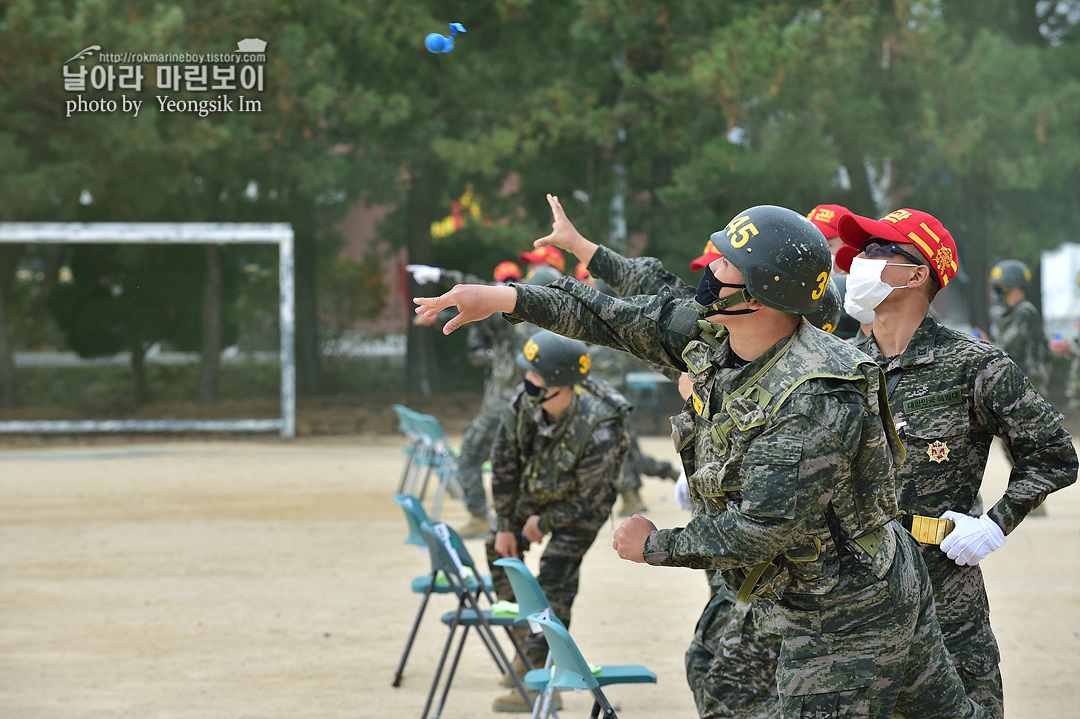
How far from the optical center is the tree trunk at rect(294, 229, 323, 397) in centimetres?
2083

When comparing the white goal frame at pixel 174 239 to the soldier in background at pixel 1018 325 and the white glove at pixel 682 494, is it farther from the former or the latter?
the white glove at pixel 682 494

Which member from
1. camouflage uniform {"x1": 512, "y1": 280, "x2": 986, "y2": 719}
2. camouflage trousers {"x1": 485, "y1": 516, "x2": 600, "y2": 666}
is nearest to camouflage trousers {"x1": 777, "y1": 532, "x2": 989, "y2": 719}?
camouflage uniform {"x1": 512, "y1": 280, "x2": 986, "y2": 719}

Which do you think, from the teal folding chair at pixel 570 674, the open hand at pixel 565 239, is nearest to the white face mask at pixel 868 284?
the open hand at pixel 565 239

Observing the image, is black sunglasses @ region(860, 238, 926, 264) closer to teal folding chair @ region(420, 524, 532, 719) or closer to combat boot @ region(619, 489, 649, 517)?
teal folding chair @ region(420, 524, 532, 719)

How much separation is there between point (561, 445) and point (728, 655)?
201 centimetres

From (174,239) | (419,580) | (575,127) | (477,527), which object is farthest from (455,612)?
(575,127)

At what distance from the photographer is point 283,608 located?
743 cm

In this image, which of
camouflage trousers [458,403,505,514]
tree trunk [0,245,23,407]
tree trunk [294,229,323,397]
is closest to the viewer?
camouflage trousers [458,403,505,514]

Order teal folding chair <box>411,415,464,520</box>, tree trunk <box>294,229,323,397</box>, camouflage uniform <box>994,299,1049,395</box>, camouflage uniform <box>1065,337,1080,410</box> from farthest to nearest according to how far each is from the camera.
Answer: tree trunk <box>294,229,323,397</box>, camouflage uniform <box>1065,337,1080,410</box>, camouflage uniform <box>994,299,1049,395</box>, teal folding chair <box>411,415,464,520</box>

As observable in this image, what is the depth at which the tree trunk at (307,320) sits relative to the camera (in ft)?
68.3

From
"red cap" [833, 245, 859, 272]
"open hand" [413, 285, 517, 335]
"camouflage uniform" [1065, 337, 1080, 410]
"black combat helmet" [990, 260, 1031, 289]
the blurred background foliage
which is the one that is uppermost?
the blurred background foliage

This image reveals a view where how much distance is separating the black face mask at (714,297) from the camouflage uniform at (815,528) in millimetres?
143

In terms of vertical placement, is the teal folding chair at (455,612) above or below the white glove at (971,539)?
below

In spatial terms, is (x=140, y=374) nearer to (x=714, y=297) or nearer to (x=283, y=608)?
(x=283, y=608)
